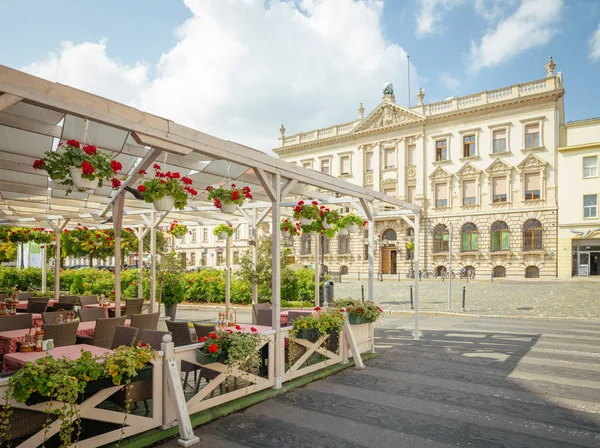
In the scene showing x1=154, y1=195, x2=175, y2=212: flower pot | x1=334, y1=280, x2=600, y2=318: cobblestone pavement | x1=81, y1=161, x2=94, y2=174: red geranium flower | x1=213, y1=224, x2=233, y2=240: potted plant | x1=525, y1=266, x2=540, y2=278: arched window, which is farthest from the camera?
x1=525, y1=266, x2=540, y2=278: arched window

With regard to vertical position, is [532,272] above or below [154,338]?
below

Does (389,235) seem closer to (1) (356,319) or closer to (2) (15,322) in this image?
(1) (356,319)

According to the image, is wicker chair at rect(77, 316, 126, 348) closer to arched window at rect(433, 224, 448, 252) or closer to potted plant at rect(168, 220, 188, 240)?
potted plant at rect(168, 220, 188, 240)

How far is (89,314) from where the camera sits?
26.8ft

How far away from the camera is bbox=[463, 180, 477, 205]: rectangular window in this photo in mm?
34188

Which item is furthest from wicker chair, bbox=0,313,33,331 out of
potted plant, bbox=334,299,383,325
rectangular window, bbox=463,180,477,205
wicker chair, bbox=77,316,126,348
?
rectangular window, bbox=463,180,477,205

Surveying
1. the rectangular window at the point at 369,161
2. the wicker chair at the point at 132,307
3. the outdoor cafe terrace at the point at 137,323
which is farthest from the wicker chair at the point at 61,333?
the rectangular window at the point at 369,161

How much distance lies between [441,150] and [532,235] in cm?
991

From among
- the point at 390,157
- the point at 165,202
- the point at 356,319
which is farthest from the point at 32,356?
the point at 390,157

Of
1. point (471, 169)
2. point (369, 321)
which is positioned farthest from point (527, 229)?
point (369, 321)

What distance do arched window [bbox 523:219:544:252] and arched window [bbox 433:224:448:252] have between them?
572 centimetres

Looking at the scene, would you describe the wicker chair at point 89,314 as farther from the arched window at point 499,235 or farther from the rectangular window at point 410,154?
the rectangular window at point 410,154

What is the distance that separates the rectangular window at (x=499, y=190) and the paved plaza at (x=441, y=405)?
2582cm

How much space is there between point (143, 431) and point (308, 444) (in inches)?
67.1
